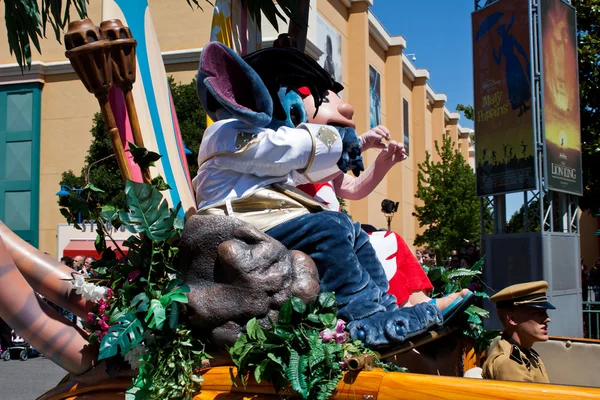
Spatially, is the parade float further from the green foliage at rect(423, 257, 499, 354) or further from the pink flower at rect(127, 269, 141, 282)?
the green foliage at rect(423, 257, 499, 354)

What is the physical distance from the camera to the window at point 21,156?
19.9m

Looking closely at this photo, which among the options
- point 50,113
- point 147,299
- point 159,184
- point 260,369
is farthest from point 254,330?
point 50,113

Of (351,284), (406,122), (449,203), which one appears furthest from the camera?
(406,122)

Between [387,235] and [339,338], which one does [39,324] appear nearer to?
[339,338]

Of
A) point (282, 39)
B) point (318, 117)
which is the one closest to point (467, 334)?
point (318, 117)

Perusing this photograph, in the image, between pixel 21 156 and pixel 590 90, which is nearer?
pixel 590 90

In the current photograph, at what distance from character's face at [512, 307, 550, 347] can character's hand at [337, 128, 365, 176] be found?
0.97 meters

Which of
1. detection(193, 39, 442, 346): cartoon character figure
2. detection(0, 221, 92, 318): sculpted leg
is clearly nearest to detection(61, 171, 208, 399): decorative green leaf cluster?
detection(0, 221, 92, 318): sculpted leg

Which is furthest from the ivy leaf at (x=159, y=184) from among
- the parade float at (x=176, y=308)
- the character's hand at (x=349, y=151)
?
the character's hand at (x=349, y=151)

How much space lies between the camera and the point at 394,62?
33.7 m

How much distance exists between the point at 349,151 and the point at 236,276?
0.85 m

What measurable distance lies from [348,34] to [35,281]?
87.8 feet

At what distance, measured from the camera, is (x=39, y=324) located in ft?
7.57

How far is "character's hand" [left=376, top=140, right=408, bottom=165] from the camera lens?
3.07m
